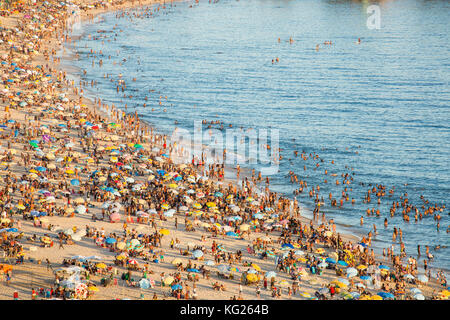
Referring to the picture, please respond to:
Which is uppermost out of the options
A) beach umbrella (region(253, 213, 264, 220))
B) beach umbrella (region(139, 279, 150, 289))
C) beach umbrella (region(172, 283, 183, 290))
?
beach umbrella (region(253, 213, 264, 220))

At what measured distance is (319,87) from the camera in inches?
3339

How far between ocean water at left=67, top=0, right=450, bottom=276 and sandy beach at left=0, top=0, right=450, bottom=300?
6899 millimetres

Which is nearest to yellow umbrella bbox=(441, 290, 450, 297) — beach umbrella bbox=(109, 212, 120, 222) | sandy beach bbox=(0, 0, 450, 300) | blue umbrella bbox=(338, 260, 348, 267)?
sandy beach bbox=(0, 0, 450, 300)

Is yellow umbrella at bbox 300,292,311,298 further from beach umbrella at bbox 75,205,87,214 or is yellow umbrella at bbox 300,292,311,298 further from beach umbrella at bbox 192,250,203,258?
beach umbrella at bbox 75,205,87,214

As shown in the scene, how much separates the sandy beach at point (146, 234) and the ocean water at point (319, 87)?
6.90 metres

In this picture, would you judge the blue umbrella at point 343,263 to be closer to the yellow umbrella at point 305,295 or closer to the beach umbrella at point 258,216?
the yellow umbrella at point 305,295

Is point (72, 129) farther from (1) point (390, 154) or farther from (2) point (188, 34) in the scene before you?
(2) point (188, 34)

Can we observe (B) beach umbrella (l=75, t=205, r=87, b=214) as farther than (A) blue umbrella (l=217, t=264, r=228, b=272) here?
Yes

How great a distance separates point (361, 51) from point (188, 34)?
43364mm

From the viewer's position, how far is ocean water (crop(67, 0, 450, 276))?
174ft

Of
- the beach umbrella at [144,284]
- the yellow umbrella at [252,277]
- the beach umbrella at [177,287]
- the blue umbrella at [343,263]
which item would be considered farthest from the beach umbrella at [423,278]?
the beach umbrella at [144,284]

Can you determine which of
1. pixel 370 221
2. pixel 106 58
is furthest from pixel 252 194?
pixel 106 58

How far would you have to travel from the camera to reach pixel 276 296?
3103 cm

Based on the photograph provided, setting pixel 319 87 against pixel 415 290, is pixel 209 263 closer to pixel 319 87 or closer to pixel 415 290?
pixel 415 290
